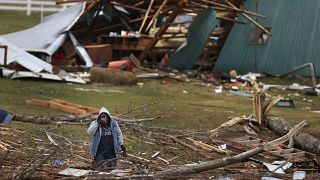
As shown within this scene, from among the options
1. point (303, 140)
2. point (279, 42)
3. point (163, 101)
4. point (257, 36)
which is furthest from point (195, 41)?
point (303, 140)

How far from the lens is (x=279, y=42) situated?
84.7ft

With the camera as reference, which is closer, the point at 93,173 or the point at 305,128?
the point at 93,173

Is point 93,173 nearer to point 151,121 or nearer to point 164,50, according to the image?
point 151,121

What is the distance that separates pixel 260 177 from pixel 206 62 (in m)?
19.6

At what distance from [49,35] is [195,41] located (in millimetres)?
6183

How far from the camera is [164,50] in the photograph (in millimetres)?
28703

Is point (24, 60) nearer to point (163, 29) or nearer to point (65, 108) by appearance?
point (163, 29)

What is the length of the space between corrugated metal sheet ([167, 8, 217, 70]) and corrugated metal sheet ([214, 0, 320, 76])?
4.68ft

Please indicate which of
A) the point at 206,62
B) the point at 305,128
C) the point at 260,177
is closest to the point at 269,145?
the point at 260,177

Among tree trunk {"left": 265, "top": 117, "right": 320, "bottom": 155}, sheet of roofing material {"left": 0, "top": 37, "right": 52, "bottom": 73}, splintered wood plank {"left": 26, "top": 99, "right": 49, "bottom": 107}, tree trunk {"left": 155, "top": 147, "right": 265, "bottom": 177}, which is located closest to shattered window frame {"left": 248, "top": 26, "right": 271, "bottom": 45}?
sheet of roofing material {"left": 0, "top": 37, "right": 52, "bottom": 73}

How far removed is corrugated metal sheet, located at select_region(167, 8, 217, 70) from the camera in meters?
25.7

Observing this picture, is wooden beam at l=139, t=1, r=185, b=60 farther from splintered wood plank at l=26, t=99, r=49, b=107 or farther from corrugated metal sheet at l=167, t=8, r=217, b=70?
splintered wood plank at l=26, t=99, r=49, b=107

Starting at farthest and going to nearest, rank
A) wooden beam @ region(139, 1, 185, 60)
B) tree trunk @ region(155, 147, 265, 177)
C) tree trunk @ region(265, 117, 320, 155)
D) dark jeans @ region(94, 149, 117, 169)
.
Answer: wooden beam @ region(139, 1, 185, 60) → tree trunk @ region(265, 117, 320, 155) → dark jeans @ region(94, 149, 117, 169) → tree trunk @ region(155, 147, 265, 177)

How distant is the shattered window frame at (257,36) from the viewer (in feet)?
85.9
